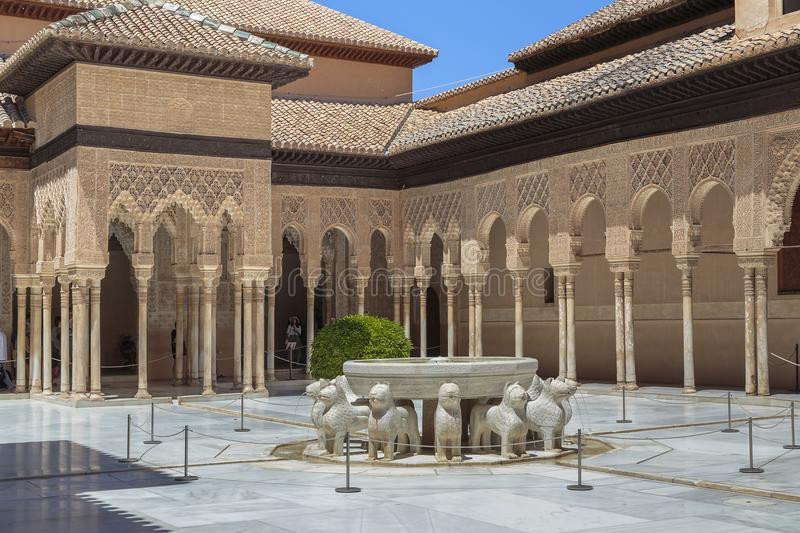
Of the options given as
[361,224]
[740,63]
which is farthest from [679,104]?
[361,224]

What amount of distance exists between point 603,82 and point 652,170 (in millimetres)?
1640

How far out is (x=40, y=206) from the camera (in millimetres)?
19656

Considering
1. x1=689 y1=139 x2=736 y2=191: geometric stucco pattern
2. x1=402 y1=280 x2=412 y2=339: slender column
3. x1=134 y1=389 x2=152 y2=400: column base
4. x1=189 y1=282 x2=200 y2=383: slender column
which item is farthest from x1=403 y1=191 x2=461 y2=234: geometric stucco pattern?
x1=134 y1=389 x2=152 y2=400: column base

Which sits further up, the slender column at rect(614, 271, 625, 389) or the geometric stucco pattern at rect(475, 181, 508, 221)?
the geometric stucco pattern at rect(475, 181, 508, 221)

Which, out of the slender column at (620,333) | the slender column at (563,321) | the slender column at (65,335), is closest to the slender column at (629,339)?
the slender column at (620,333)

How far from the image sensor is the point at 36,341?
20.2 m

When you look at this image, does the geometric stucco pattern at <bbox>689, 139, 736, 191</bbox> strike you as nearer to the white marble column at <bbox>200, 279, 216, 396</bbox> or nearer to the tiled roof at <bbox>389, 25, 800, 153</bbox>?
the tiled roof at <bbox>389, 25, 800, 153</bbox>

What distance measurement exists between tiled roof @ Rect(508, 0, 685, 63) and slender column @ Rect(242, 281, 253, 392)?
28.1 ft

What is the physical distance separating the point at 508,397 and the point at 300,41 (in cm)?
1724

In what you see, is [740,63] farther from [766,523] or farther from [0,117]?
[0,117]

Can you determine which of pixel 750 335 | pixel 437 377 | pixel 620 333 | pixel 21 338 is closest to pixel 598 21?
pixel 620 333

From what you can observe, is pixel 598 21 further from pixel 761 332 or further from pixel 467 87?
pixel 761 332

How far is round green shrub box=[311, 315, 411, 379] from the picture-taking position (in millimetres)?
16516

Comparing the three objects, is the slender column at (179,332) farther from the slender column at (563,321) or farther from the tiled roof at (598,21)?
the tiled roof at (598,21)
